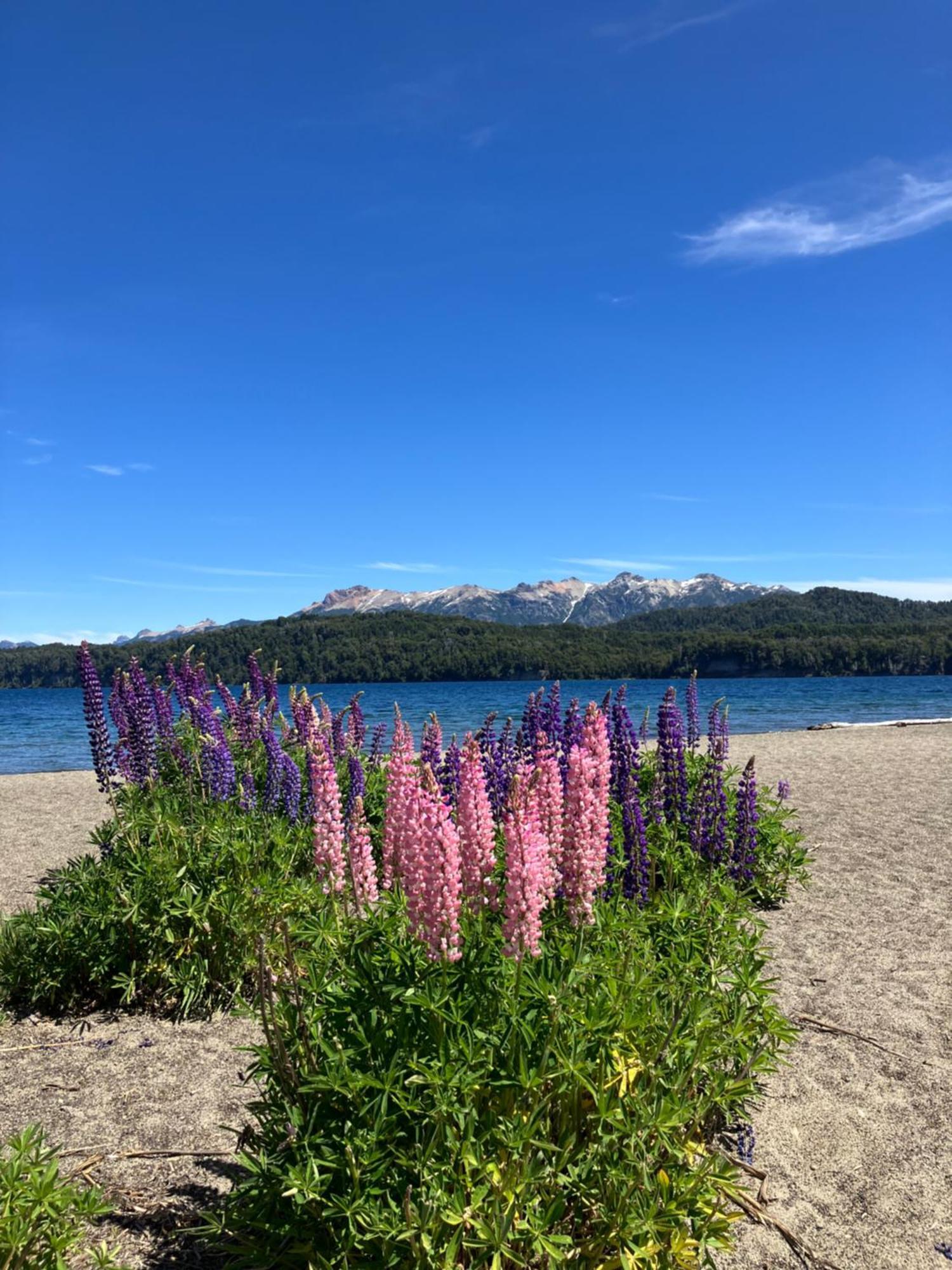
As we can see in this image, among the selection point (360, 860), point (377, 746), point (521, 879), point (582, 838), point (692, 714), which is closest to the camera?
point (521, 879)

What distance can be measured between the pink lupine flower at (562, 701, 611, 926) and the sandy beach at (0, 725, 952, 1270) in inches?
65.6

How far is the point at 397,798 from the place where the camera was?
419 centimetres

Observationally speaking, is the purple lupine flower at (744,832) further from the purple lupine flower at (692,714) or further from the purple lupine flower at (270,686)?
the purple lupine flower at (270,686)

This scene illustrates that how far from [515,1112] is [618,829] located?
3848 mm

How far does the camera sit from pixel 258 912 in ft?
20.6

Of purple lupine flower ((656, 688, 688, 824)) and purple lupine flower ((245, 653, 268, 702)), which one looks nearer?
purple lupine flower ((656, 688, 688, 824))

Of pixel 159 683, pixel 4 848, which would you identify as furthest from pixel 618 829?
pixel 4 848

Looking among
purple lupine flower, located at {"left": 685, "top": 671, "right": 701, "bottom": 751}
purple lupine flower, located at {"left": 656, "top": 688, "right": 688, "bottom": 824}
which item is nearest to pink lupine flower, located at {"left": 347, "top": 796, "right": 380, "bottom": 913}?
purple lupine flower, located at {"left": 656, "top": 688, "right": 688, "bottom": 824}

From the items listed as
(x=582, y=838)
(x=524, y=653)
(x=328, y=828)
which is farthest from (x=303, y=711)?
(x=524, y=653)

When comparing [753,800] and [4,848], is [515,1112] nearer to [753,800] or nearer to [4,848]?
[753,800]

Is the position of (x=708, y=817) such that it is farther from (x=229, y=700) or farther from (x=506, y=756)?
(x=229, y=700)

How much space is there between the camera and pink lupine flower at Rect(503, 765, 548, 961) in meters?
3.28

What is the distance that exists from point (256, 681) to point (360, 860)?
6426 millimetres

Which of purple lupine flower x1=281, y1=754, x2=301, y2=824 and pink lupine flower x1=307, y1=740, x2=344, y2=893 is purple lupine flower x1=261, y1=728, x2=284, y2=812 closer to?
purple lupine flower x1=281, y1=754, x2=301, y2=824
